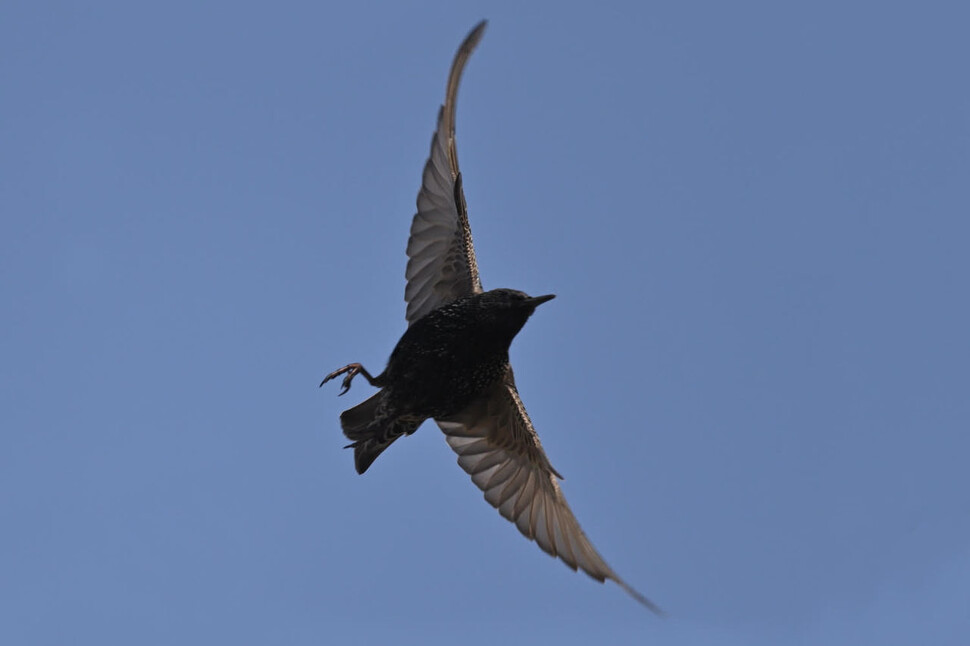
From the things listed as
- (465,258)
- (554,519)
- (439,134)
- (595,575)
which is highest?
(439,134)

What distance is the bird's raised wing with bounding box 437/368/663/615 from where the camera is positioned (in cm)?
1394

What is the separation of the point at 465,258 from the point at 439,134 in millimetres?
1372

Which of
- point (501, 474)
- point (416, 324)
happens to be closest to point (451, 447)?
point (501, 474)

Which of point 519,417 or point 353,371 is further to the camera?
point 519,417

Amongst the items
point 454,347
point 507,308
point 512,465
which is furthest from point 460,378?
point 512,465

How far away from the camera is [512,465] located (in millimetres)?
14523

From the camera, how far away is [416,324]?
1338 centimetres

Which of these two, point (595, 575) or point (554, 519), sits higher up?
point (554, 519)

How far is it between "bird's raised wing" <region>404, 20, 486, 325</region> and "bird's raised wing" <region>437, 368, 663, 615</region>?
115cm

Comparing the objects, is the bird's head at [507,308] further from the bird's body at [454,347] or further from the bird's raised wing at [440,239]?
the bird's raised wing at [440,239]

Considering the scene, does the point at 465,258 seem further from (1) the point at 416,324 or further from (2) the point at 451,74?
(2) the point at 451,74

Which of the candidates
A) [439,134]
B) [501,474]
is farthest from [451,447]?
[439,134]

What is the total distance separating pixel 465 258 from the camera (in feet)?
46.2

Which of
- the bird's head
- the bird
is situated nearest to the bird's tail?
the bird
